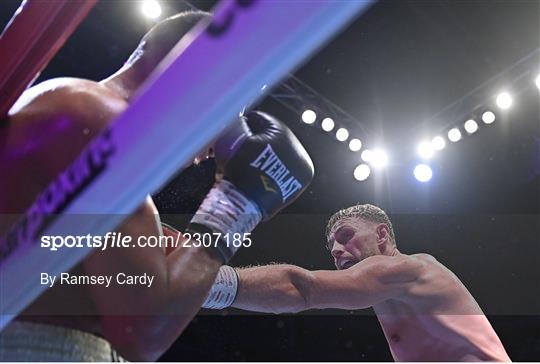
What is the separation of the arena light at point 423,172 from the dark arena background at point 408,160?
0.01 metres

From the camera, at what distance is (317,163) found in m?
4.80

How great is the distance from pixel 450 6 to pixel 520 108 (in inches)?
37.9

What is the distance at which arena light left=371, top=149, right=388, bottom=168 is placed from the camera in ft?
15.3

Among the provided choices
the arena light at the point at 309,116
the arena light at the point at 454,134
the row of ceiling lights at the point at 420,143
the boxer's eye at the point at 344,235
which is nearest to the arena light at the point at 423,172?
the row of ceiling lights at the point at 420,143

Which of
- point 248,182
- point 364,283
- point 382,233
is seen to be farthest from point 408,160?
point 248,182

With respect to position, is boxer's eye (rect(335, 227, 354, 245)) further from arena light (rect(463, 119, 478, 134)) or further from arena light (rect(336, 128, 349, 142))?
arena light (rect(463, 119, 478, 134))

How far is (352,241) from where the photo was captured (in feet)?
7.98

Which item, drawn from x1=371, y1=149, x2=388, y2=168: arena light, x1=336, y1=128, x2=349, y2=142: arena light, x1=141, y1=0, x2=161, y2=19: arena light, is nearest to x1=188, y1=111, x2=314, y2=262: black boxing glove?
x1=141, y1=0, x2=161, y2=19: arena light

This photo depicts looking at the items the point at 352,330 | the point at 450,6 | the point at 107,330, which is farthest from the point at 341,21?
the point at 352,330

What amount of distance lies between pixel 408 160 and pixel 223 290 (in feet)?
10.7

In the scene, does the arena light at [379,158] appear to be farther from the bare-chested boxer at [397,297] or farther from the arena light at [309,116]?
the bare-chested boxer at [397,297]

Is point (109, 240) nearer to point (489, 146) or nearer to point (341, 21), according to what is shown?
point (341, 21)

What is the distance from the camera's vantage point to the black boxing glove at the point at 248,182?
109 centimetres

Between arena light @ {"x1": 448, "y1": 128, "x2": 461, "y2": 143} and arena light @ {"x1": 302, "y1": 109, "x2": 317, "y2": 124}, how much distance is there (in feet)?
3.25
